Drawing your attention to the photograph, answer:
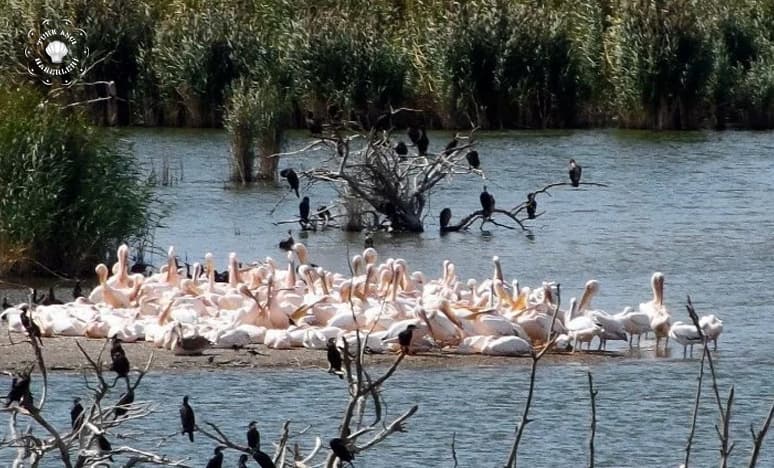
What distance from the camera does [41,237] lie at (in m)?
15.6

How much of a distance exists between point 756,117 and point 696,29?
204 centimetres

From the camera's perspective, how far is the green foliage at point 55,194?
51.0ft

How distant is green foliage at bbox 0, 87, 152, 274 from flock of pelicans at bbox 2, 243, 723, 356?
214 centimetres

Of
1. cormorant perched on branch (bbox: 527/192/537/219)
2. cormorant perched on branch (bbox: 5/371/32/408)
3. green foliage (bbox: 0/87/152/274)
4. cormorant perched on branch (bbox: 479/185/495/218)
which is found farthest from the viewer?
cormorant perched on branch (bbox: 527/192/537/219)

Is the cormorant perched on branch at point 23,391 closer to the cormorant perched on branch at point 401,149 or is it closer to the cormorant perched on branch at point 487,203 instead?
the cormorant perched on branch at point 401,149

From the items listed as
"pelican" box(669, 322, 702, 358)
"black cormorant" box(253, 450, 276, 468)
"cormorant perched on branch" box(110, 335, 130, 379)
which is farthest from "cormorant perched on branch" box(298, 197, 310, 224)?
"black cormorant" box(253, 450, 276, 468)

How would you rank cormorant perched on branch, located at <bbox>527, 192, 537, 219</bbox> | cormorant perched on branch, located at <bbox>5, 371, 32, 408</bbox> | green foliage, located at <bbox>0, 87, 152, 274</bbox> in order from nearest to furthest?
cormorant perched on branch, located at <bbox>5, 371, 32, 408</bbox>
green foliage, located at <bbox>0, 87, 152, 274</bbox>
cormorant perched on branch, located at <bbox>527, 192, 537, 219</bbox>

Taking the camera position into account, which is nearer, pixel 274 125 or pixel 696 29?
pixel 274 125

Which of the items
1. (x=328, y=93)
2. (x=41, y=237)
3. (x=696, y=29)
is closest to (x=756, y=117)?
(x=696, y=29)

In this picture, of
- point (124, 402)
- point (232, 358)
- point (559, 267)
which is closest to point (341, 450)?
point (124, 402)

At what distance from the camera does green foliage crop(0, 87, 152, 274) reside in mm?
15547

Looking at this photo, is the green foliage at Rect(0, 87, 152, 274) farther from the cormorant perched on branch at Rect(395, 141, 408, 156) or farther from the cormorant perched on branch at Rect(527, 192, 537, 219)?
the cormorant perched on branch at Rect(527, 192, 537, 219)

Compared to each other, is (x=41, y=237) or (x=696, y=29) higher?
(x=696, y=29)

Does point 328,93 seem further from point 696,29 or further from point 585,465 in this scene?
point 585,465
